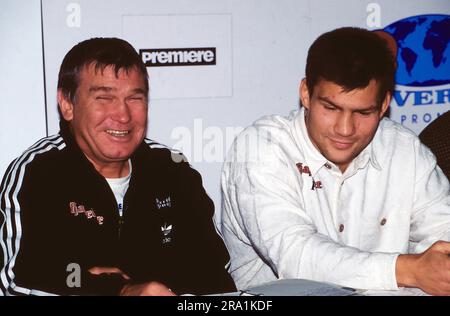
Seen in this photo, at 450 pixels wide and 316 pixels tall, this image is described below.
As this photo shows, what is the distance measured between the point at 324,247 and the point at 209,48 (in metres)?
1.33

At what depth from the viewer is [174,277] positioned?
193 cm

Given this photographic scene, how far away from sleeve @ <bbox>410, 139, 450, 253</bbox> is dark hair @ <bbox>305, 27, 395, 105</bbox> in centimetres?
31

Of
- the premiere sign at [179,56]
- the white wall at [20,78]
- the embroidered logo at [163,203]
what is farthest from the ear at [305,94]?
the white wall at [20,78]

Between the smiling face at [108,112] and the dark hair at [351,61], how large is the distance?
552 mm

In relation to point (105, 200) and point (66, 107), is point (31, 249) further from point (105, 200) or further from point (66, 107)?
point (66, 107)

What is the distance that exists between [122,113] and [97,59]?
19 centimetres

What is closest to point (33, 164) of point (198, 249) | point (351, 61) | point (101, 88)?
point (101, 88)

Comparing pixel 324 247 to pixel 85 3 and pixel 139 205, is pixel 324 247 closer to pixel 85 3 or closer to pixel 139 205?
pixel 139 205

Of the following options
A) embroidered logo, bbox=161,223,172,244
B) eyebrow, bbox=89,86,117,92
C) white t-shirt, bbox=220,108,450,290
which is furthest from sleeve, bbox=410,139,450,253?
eyebrow, bbox=89,86,117,92

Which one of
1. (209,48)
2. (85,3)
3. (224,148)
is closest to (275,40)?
(209,48)

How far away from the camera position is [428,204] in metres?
1.90

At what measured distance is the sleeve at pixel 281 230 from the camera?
4.89ft

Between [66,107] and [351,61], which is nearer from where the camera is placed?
[351,61]

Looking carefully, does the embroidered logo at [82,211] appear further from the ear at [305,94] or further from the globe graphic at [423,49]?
the globe graphic at [423,49]
